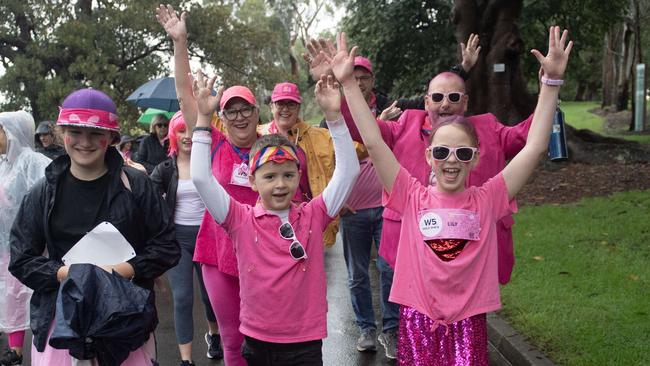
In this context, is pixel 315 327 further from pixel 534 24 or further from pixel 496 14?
pixel 534 24

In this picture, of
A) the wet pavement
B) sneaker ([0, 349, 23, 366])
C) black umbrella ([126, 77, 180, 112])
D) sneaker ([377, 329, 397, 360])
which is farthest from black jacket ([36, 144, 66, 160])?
sneaker ([377, 329, 397, 360])

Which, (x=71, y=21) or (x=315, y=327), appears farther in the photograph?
(x=71, y=21)

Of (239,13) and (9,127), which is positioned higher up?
(239,13)

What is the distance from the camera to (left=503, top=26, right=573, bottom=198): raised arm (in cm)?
318

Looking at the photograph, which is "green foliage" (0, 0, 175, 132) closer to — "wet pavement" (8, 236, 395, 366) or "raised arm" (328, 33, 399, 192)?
"wet pavement" (8, 236, 395, 366)

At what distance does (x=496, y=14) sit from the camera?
1388 centimetres

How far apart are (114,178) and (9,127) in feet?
8.68

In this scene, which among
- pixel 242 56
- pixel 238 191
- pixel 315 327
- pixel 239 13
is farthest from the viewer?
pixel 239 13

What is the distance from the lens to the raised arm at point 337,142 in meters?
3.33

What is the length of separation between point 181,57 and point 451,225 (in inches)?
66.9

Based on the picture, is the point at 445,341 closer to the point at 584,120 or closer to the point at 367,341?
the point at 367,341

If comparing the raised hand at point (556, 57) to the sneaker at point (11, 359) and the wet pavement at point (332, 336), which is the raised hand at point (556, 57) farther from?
the sneaker at point (11, 359)

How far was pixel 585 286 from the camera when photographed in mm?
6281

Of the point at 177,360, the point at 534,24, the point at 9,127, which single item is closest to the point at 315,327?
the point at 177,360
